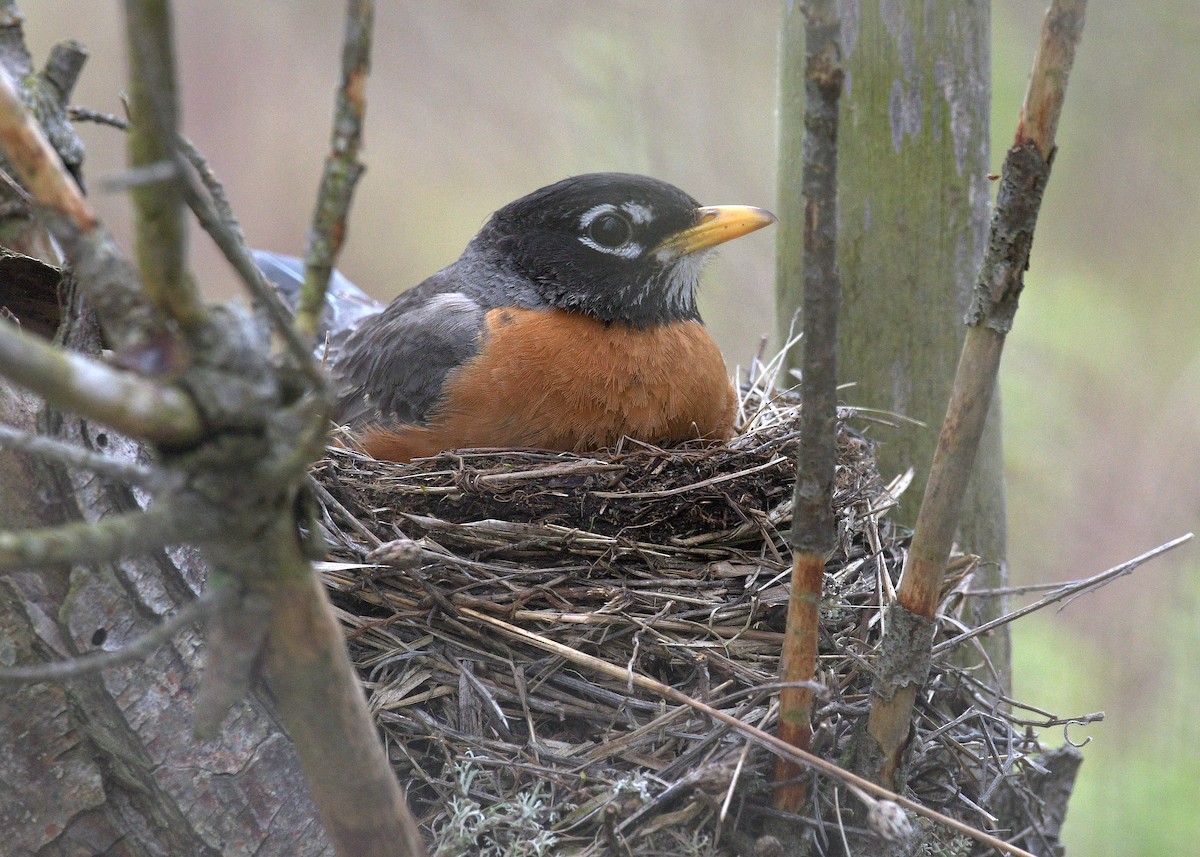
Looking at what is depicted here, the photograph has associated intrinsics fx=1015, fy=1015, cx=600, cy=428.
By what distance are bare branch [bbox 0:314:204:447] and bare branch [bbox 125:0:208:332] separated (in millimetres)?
97

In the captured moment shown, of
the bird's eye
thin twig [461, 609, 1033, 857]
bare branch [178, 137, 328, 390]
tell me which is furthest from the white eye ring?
bare branch [178, 137, 328, 390]

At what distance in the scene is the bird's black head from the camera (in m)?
3.93

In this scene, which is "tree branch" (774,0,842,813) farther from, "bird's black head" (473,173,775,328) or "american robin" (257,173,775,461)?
"bird's black head" (473,173,775,328)

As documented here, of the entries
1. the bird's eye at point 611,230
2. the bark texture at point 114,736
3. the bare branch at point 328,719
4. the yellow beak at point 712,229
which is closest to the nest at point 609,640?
the bark texture at point 114,736

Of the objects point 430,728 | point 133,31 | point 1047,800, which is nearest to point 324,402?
point 133,31

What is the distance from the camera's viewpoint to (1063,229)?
809cm

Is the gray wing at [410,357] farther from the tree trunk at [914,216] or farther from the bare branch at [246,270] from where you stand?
the bare branch at [246,270]

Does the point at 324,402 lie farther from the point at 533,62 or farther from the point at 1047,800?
the point at 533,62

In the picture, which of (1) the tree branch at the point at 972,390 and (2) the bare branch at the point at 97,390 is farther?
(1) the tree branch at the point at 972,390

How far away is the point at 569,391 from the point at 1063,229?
6041 mm

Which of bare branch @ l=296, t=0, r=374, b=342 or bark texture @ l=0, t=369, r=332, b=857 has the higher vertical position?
bare branch @ l=296, t=0, r=374, b=342

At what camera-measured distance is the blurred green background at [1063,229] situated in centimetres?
652

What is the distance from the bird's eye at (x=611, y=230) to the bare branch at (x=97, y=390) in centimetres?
289

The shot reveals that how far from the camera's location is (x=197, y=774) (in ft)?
6.91
